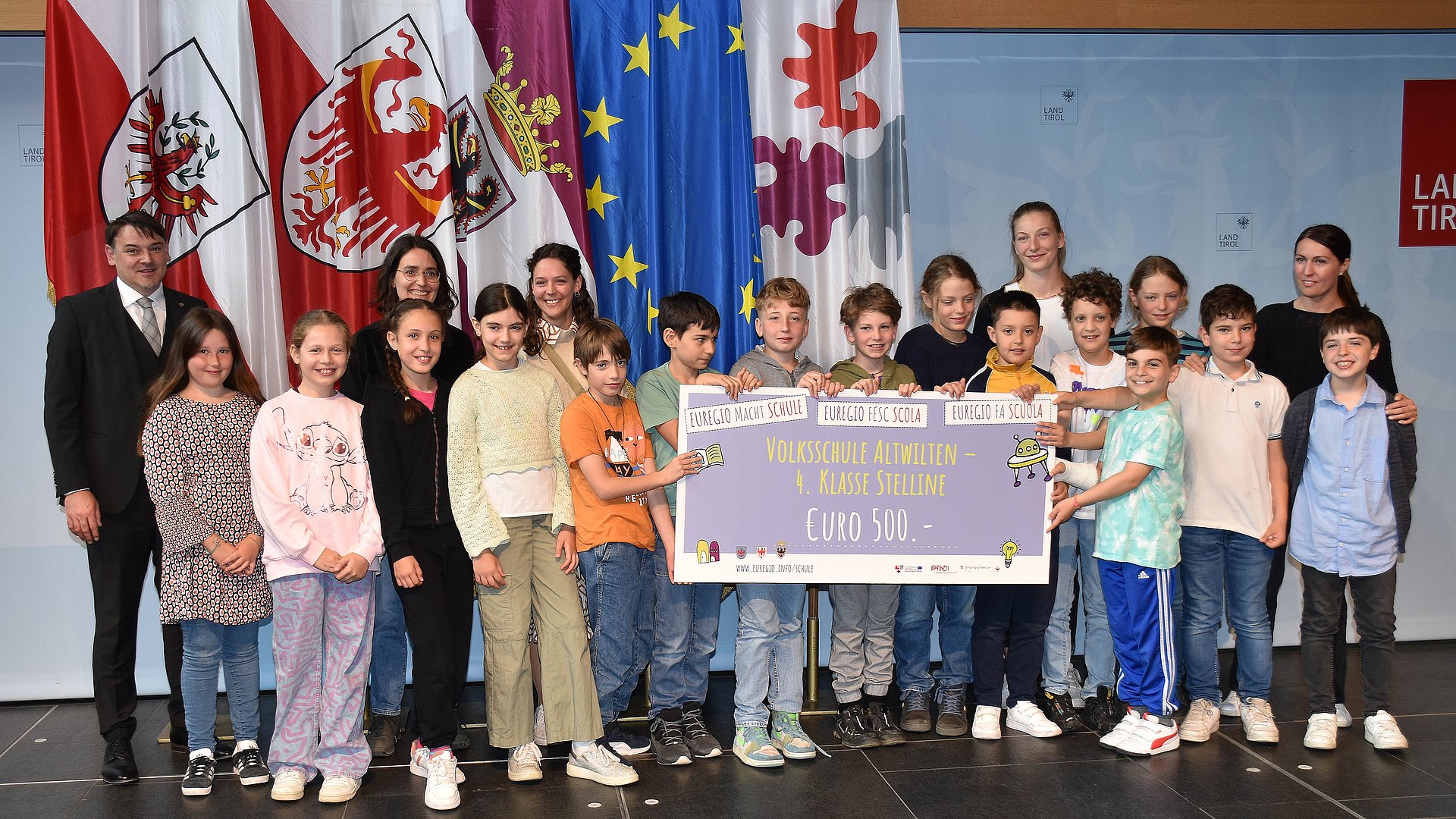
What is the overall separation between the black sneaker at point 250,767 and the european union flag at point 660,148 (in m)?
1.93

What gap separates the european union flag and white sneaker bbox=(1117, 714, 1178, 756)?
2082 mm

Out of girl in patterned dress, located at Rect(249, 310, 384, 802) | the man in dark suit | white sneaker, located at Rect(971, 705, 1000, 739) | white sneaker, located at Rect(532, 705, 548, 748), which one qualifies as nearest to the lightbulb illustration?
white sneaker, located at Rect(971, 705, 1000, 739)

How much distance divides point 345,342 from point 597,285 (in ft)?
3.59

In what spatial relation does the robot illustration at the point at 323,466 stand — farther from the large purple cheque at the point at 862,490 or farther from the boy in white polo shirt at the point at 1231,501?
the boy in white polo shirt at the point at 1231,501

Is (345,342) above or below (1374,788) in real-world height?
above

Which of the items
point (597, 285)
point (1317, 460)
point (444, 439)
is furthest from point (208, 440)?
point (1317, 460)

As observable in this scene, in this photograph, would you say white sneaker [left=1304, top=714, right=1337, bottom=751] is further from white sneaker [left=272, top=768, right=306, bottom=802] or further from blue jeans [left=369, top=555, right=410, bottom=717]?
white sneaker [left=272, top=768, right=306, bottom=802]

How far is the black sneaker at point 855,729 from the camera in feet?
12.0

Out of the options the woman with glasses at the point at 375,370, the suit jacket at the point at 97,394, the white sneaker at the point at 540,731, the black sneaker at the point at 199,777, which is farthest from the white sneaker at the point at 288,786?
the suit jacket at the point at 97,394

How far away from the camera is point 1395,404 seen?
3.55m

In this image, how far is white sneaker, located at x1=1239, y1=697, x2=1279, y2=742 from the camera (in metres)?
3.62

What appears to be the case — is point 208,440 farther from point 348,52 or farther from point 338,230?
point 348,52

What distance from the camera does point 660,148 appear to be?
410 cm

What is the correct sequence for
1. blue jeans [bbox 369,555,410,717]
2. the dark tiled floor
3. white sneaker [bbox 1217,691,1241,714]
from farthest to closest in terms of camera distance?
white sneaker [bbox 1217,691,1241,714], blue jeans [bbox 369,555,410,717], the dark tiled floor
